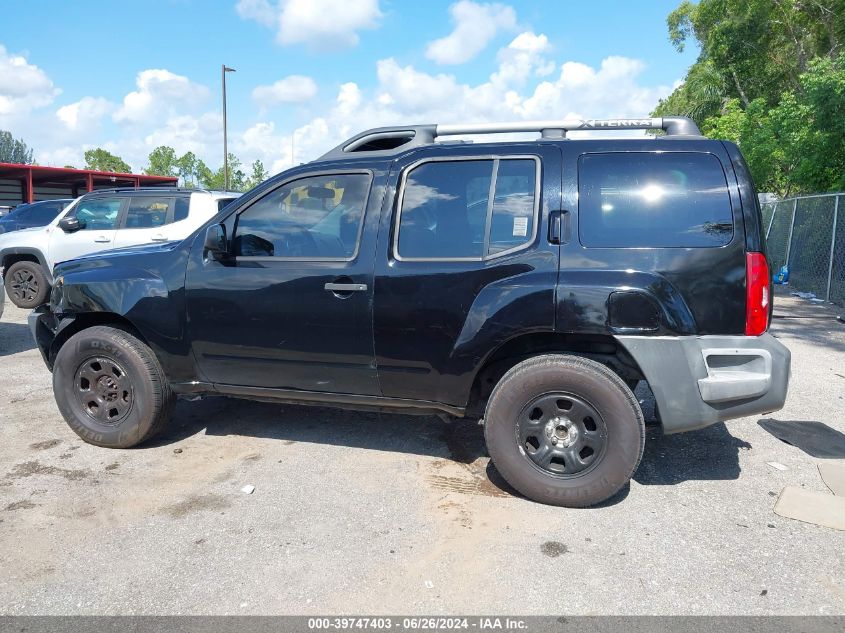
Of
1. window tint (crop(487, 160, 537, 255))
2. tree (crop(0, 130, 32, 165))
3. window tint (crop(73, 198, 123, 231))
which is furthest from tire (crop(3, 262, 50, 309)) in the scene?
tree (crop(0, 130, 32, 165))

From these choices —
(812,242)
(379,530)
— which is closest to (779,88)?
(812,242)

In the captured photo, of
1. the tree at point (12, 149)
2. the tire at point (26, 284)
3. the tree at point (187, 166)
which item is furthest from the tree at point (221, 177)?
the tree at point (12, 149)

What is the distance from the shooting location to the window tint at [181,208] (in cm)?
867

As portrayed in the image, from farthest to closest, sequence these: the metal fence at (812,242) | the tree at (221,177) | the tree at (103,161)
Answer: the tree at (103,161) < the tree at (221,177) < the metal fence at (812,242)

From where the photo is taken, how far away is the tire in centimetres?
988

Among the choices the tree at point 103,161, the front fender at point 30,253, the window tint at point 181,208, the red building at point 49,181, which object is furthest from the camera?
the tree at point 103,161

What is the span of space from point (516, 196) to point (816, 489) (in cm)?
250

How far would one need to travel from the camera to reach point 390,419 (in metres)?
4.89

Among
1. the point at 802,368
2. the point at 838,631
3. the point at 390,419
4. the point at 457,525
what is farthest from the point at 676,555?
the point at 802,368

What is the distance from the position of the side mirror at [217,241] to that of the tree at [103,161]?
251ft

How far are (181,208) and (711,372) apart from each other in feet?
24.8

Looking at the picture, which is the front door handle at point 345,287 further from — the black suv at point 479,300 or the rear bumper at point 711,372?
the rear bumper at point 711,372

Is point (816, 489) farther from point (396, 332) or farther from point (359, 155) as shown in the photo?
point (359, 155)

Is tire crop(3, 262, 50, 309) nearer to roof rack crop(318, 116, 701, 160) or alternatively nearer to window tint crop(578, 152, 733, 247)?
roof rack crop(318, 116, 701, 160)
